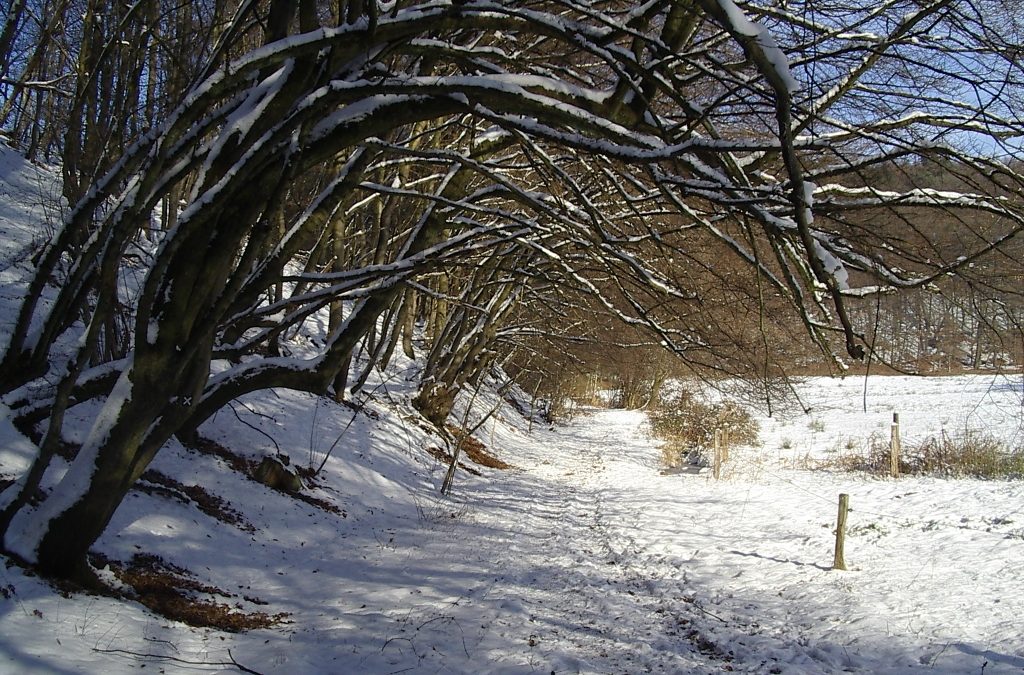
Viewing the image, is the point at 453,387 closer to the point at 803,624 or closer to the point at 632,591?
the point at 632,591

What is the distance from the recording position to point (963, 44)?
360 cm

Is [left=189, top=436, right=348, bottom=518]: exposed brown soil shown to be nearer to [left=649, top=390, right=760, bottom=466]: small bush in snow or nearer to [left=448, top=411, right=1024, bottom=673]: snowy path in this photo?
[left=448, top=411, right=1024, bottom=673]: snowy path

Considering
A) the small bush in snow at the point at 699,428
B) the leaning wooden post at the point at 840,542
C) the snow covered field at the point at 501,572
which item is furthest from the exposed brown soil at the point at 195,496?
the small bush in snow at the point at 699,428

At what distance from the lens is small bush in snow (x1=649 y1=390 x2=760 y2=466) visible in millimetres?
19062

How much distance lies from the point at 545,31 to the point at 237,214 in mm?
2013

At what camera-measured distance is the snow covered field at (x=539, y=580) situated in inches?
158

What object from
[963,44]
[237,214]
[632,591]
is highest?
[963,44]

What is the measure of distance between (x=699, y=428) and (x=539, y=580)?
14894 mm

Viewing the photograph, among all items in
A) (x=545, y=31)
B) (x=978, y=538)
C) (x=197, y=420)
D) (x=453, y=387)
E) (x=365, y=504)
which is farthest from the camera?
(x=453, y=387)

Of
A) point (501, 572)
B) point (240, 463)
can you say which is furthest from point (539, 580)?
point (240, 463)

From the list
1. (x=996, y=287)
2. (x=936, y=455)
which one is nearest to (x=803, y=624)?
(x=996, y=287)

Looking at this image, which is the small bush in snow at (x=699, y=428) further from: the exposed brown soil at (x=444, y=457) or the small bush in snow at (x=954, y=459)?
the exposed brown soil at (x=444, y=457)

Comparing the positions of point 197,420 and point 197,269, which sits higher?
point 197,269

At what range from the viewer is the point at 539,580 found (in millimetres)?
6613
